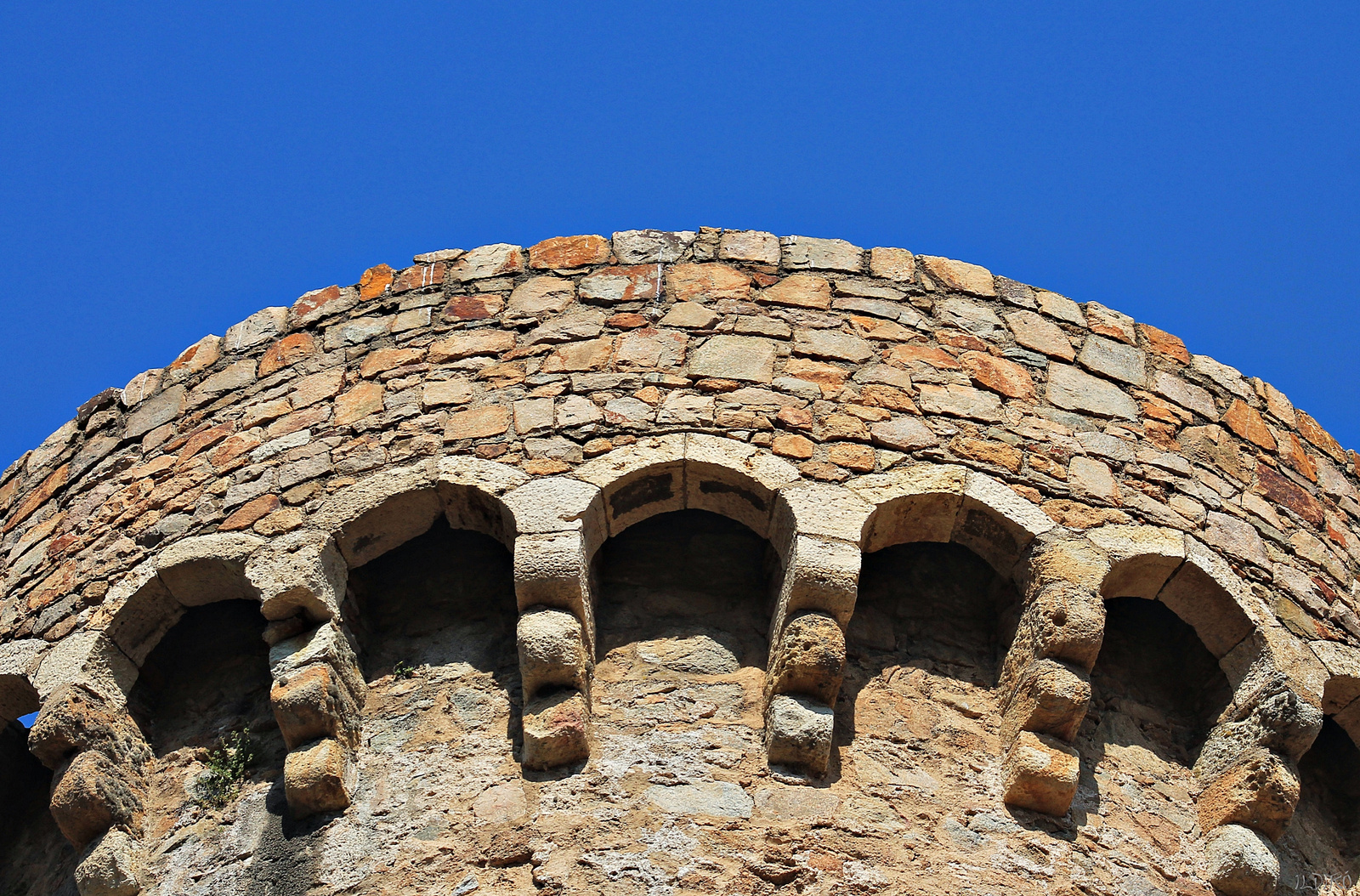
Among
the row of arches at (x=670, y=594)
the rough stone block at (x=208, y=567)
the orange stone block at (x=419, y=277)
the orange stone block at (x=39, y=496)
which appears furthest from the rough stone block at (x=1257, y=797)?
the orange stone block at (x=39, y=496)

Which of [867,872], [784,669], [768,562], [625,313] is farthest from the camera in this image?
[625,313]

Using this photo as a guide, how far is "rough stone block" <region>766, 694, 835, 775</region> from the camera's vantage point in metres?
5.86

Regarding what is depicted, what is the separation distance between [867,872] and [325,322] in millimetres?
3385

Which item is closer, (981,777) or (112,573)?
(981,777)

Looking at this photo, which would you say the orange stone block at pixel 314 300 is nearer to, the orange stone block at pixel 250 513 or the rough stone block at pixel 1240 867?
the orange stone block at pixel 250 513

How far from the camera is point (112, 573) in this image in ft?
22.3

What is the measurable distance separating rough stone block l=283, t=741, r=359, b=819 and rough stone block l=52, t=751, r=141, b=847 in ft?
2.19

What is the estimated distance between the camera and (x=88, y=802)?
6.18 m

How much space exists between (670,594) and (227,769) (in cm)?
174

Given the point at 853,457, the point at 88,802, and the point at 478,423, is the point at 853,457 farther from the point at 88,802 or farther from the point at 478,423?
the point at 88,802

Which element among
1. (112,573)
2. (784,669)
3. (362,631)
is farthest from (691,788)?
(112,573)

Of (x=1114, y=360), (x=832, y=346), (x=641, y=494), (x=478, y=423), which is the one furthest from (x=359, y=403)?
(x=1114, y=360)

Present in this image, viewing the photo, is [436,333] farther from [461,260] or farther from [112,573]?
[112,573]

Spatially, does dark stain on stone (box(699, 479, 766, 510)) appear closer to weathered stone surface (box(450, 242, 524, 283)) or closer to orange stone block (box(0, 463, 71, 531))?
weathered stone surface (box(450, 242, 524, 283))
